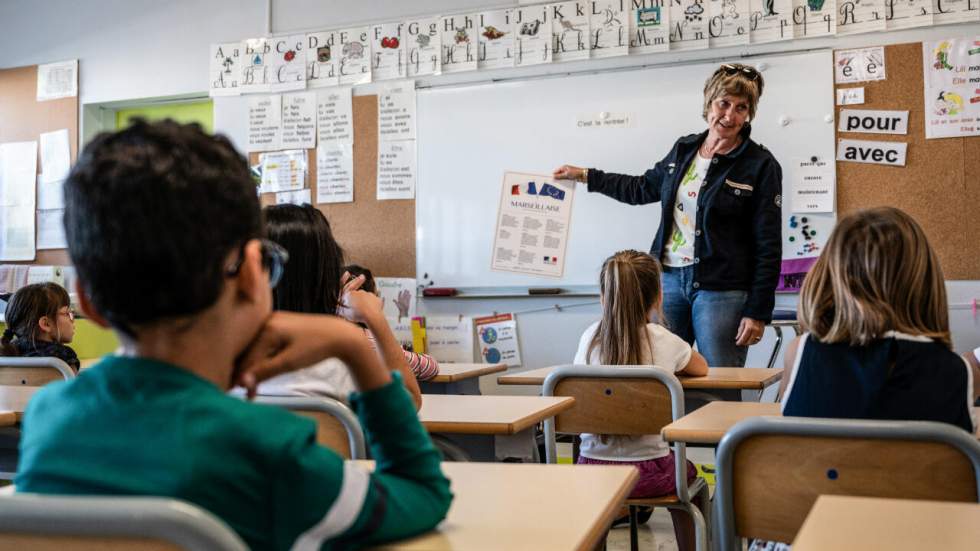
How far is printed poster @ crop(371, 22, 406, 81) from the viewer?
5.25m

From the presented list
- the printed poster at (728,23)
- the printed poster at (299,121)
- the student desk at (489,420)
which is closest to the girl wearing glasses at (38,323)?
the student desk at (489,420)

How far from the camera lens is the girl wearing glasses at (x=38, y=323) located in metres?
3.48

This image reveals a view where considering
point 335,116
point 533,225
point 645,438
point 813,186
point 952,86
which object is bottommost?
point 645,438

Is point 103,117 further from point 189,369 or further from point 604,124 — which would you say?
point 189,369

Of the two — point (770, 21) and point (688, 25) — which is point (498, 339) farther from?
point (770, 21)

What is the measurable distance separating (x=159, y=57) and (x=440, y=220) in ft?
7.21

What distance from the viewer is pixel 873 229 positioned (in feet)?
5.15

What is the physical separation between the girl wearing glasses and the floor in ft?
6.98

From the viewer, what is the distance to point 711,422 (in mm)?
1706

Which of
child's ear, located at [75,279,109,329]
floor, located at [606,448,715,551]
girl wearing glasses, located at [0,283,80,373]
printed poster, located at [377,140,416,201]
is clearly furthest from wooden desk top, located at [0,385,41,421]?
printed poster, located at [377,140,416,201]

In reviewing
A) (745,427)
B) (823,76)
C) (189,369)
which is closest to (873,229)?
(745,427)

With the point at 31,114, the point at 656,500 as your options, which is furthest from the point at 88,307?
the point at 31,114

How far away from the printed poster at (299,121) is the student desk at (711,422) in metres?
4.00

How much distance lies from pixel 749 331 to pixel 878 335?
5.43 feet
